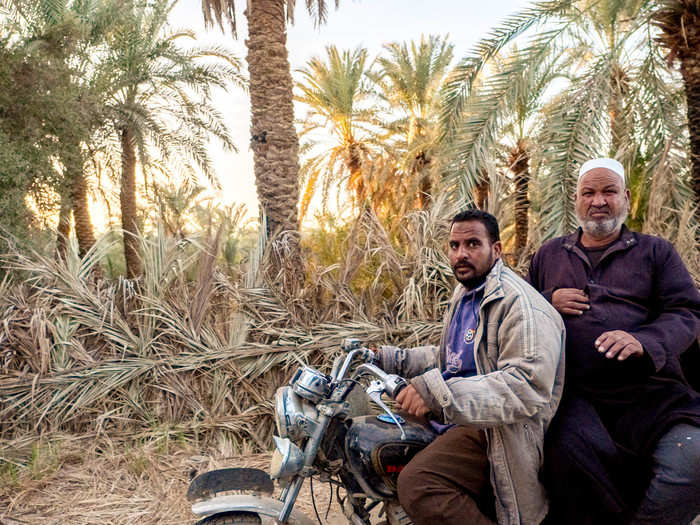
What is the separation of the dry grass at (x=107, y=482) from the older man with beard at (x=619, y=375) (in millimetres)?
2388

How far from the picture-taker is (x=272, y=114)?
8.73m

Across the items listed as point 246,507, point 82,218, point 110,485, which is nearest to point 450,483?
point 246,507

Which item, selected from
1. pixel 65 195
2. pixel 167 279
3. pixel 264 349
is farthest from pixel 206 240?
pixel 65 195

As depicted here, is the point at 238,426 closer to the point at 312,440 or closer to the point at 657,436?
the point at 312,440

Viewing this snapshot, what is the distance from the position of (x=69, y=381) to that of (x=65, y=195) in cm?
1065

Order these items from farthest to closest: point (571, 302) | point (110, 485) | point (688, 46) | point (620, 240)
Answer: point (688, 46), point (110, 485), point (620, 240), point (571, 302)

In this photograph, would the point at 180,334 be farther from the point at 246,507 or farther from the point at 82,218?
the point at 82,218

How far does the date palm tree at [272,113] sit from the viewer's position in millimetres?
8516

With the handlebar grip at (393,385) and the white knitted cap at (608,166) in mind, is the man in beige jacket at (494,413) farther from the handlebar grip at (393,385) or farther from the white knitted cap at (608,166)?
the white knitted cap at (608,166)

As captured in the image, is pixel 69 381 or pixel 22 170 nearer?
pixel 69 381

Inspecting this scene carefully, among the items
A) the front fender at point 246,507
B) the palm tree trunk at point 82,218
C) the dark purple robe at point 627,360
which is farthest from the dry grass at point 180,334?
the palm tree trunk at point 82,218

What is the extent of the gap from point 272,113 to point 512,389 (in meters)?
7.42

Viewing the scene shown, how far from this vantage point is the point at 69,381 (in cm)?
529

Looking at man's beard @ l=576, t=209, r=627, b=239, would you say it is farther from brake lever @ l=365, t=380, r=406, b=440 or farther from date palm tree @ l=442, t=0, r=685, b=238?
date palm tree @ l=442, t=0, r=685, b=238
